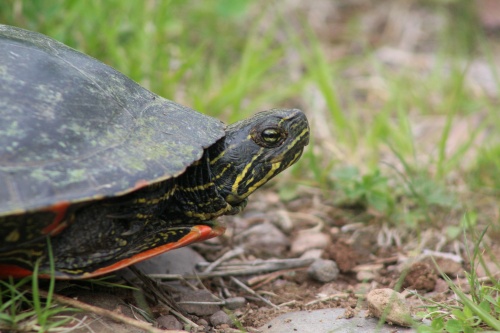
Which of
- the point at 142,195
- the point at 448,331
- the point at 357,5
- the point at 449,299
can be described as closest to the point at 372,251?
the point at 449,299

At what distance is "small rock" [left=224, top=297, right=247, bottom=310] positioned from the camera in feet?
8.86

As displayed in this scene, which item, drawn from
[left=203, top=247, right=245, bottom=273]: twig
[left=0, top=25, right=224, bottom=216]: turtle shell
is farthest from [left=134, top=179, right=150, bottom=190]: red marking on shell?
[left=203, top=247, right=245, bottom=273]: twig

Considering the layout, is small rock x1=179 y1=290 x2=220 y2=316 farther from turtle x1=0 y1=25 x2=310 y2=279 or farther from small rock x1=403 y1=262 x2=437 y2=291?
small rock x1=403 y1=262 x2=437 y2=291

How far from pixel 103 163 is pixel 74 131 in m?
0.18

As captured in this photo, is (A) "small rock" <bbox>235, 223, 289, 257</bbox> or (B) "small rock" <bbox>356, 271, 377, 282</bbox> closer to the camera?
(B) "small rock" <bbox>356, 271, 377, 282</bbox>

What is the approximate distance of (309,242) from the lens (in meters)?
3.36

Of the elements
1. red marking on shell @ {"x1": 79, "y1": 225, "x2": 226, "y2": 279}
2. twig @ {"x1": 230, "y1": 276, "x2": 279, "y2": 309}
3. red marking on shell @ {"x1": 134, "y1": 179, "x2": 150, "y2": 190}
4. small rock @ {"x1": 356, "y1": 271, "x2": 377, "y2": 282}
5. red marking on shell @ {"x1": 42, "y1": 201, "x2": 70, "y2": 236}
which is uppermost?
red marking on shell @ {"x1": 134, "y1": 179, "x2": 150, "y2": 190}

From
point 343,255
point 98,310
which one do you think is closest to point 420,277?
point 343,255

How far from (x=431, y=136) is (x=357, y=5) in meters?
3.21

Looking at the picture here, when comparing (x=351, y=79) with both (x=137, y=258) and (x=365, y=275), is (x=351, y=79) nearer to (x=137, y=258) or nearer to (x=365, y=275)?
(x=365, y=275)

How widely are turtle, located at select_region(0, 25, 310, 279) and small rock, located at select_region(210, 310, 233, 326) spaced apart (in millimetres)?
359

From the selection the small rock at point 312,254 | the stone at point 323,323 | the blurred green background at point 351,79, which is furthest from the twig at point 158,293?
the blurred green background at point 351,79

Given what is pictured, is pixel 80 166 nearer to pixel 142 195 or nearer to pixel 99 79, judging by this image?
pixel 142 195

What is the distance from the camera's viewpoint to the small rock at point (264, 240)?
3289 mm
